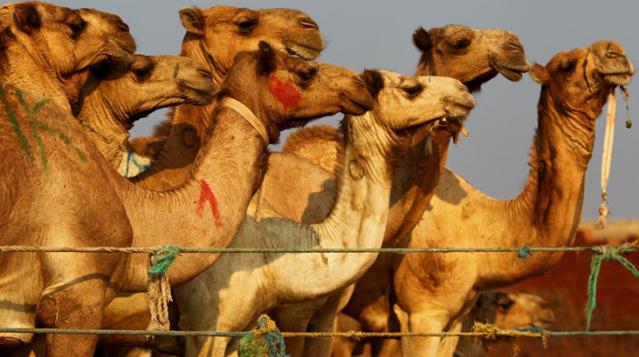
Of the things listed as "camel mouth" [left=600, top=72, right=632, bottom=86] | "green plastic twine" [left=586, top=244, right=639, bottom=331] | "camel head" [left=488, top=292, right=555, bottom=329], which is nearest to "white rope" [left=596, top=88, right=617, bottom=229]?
"camel mouth" [left=600, top=72, right=632, bottom=86]

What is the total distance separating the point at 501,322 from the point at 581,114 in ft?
9.34

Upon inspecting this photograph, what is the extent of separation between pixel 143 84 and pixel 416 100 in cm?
170

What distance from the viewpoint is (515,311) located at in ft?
43.9

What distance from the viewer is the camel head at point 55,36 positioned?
27.6 ft

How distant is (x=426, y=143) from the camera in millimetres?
10297

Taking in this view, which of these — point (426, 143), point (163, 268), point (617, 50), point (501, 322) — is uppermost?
point (617, 50)

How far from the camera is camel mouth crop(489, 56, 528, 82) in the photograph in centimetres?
1081

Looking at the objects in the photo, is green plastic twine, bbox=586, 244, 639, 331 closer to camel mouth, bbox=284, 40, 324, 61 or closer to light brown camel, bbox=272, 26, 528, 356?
light brown camel, bbox=272, 26, 528, 356

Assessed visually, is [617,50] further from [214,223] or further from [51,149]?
[51,149]

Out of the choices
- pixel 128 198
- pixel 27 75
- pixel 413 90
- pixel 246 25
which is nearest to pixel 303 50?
pixel 246 25

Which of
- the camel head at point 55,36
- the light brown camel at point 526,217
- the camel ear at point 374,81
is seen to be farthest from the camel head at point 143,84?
the light brown camel at point 526,217

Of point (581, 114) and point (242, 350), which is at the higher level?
point (581, 114)

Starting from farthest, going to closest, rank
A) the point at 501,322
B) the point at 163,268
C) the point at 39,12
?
1. the point at 501,322
2. the point at 39,12
3. the point at 163,268

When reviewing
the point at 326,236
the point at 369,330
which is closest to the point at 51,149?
the point at 326,236
